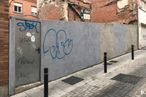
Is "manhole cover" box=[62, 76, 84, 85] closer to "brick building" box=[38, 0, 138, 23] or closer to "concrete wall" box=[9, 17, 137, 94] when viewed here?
"concrete wall" box=[9, 17, 137, 94]

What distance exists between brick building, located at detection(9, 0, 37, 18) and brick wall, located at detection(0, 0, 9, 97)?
22442 mm

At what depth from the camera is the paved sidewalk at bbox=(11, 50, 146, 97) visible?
8.26 metres

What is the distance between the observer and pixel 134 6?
20031 millimetres

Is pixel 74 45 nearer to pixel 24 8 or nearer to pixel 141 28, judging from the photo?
pixel 141 28

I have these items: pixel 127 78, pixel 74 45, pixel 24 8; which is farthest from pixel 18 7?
pixel 127 78

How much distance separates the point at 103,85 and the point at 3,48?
3708 millimetres

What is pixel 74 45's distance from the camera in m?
11.6

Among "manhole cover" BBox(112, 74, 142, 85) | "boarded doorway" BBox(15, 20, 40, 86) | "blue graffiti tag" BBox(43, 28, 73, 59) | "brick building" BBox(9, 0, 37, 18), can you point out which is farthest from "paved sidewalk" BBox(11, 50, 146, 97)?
"brick building" BBox(9, 0, 37, 18)

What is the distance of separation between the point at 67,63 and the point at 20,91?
2.95m

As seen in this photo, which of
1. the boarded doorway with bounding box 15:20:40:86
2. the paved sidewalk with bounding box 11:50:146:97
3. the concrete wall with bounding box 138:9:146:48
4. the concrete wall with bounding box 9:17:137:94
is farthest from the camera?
the concrete wall with bounding box 138:9:146:48

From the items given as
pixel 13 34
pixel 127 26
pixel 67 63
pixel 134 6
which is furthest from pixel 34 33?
pixel 134 6

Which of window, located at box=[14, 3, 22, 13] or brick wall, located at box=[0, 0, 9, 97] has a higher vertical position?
window, located at box=[14, 3, 22, 13]

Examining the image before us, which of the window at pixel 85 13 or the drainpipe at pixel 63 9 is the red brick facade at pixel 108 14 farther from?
the drainpipe at pixel 63 9

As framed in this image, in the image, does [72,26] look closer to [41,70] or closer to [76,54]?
[76,54]
